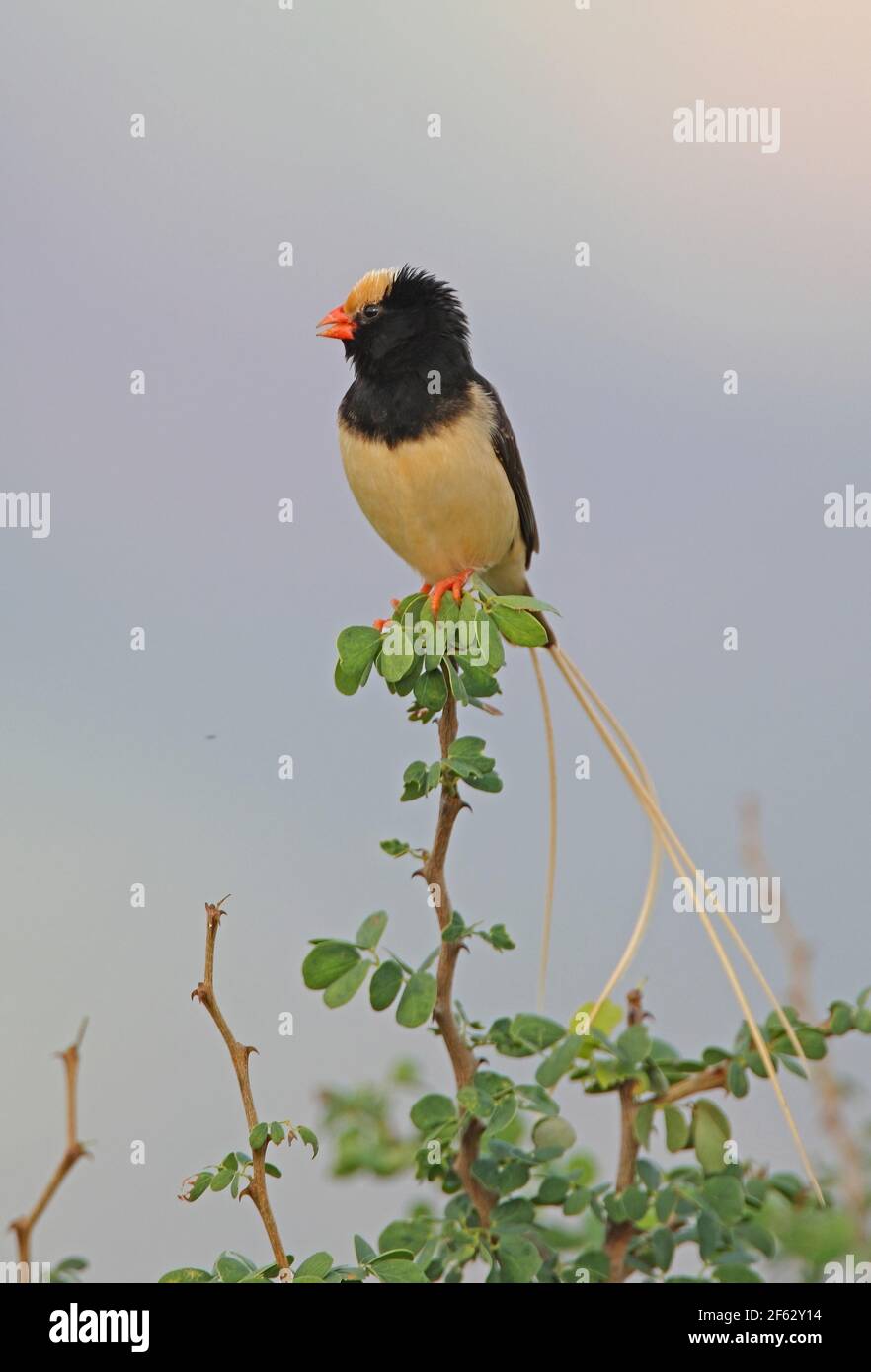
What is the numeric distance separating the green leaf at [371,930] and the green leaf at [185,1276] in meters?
0.37

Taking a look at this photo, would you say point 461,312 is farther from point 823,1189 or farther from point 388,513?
point 823,1189

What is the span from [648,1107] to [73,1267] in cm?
69

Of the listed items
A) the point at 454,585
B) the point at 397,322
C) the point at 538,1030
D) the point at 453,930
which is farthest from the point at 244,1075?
the point at 397,322

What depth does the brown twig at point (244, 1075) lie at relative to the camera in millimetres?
1104

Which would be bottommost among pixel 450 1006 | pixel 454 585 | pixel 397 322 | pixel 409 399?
pixel 450 1006

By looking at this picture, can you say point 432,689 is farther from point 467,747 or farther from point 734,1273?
point 734,1273

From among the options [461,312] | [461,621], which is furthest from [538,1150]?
[461,312]

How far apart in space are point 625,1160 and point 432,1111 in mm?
244

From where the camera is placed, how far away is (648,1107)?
1.57 m

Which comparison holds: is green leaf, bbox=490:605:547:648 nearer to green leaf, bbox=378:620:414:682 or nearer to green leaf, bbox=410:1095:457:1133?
green leaf, bbox=378:620:414:682

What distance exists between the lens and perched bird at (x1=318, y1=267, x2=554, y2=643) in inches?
89.9

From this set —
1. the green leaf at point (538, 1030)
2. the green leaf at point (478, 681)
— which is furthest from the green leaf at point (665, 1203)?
the green leaf at point (478, 681)

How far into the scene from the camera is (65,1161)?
111 cm

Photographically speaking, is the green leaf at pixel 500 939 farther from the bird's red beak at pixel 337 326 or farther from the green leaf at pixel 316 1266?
the bird's red beak at pixel 337 326
